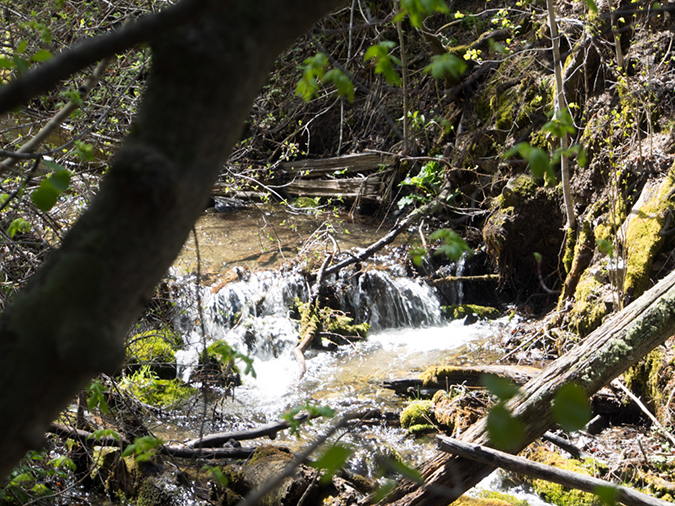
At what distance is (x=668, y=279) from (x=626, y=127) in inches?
92.3

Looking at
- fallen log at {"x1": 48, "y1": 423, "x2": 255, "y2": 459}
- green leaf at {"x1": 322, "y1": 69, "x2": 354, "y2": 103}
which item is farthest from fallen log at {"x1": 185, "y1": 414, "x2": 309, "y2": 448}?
green leaf at {"x1": 322, "y1": 69, "x2": 354, "y2": 103}

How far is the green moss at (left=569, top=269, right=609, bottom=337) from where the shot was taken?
16.6 ft

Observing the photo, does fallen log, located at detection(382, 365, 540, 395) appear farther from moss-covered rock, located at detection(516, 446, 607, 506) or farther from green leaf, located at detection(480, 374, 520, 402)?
green leaf, located at detection(480, 374, 520, 402)

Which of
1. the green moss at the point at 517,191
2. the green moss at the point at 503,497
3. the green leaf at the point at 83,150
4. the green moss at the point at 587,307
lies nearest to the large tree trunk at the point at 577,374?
the green moss at the point at 503,497

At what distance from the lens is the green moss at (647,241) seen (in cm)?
468

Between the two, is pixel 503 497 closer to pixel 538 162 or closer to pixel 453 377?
pixel 453 377

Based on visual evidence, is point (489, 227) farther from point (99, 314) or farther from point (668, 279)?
point (99, 314)

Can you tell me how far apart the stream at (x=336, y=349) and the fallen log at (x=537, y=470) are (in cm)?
165

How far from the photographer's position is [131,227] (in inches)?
30.3

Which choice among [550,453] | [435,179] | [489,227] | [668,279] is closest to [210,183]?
[668,279]

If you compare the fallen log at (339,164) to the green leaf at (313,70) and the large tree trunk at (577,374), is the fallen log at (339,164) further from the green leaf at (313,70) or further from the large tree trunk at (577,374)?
the green leaf at (313,70)

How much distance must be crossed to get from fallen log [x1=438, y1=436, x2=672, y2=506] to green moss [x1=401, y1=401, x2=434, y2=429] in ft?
6.54

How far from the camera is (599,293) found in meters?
5.18

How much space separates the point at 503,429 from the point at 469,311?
22.5 feet
